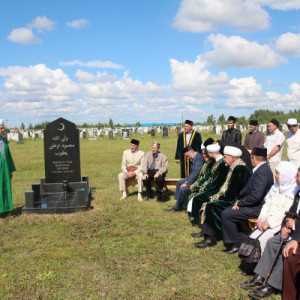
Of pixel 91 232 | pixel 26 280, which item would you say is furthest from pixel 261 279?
pixel 91 232

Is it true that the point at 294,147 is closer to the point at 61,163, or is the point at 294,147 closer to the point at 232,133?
the point at 232,133

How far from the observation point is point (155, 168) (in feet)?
29.7

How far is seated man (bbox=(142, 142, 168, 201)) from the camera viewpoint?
8.88 metres

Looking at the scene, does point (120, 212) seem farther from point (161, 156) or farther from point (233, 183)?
point (233, 183)

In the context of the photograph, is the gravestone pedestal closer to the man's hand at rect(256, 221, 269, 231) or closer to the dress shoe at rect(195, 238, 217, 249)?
the dress shoe at rect(195, 238, 217, 249)

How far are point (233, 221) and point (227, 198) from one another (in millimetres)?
625

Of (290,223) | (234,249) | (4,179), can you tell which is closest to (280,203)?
(290,223)

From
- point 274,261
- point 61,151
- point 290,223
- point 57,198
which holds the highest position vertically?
point 61,151

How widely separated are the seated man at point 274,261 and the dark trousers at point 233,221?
1063 mm

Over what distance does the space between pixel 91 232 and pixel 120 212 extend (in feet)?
4.76

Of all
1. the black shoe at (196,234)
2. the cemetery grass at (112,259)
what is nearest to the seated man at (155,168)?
the cemetery grass at (112,259)

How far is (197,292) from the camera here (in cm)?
407

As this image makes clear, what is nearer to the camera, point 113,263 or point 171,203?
point 113,263

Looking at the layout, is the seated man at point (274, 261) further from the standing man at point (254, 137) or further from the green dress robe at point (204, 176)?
the standing man at point (254, 137)
